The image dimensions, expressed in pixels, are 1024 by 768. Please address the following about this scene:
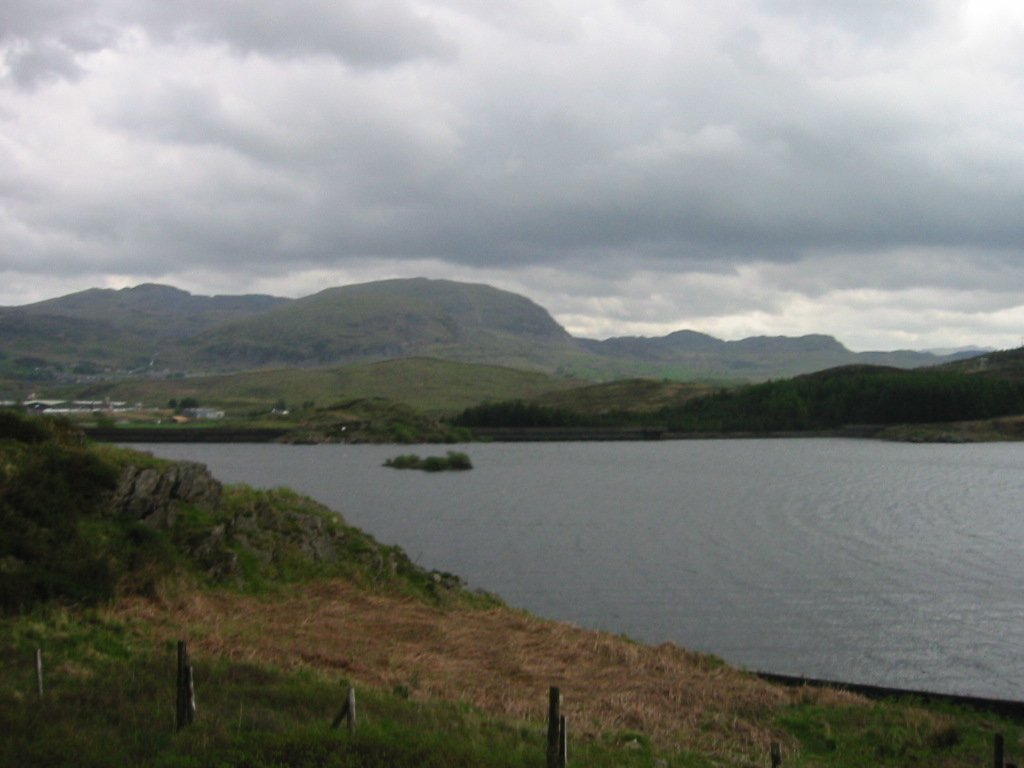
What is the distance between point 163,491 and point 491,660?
10.4m

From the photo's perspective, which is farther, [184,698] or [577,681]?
[577,681]

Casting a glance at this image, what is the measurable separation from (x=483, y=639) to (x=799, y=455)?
10769 centimetres

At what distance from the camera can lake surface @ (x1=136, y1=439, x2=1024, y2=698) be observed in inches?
1262

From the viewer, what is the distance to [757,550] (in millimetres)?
50562

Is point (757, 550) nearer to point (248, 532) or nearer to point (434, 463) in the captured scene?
point (248, 532)

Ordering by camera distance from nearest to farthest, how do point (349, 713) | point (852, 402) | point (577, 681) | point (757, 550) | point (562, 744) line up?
point (562, 744) < point (349, 713) < point (577, 681) < point (757, 550) < point (852, 402)

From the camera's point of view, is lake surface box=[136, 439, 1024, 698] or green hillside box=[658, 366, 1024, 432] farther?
green hillside box=[658, 366, 1024, 432]

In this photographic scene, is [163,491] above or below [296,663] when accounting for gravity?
above

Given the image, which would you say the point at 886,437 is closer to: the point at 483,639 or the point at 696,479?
the point at 696,479

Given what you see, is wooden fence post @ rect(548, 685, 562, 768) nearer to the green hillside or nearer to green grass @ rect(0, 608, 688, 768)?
green grass @ rect(0, 608, 688, 768)

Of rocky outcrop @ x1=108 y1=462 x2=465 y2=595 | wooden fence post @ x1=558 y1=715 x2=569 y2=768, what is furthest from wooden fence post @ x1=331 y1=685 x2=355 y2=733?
rocky outcrop @ x1=108 y1=462 x2=465 y2=595

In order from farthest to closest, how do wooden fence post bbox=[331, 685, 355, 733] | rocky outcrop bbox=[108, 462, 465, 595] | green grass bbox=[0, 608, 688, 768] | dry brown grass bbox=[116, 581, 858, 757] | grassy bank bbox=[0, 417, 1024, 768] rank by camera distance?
1. rocky outcrop bbox=[108, 462, 465, 595]
2. dry brown grass bbox=[116, 581, 858, 757]
3. grassy bank bbox=[0, 417, 1024, 768]
4. wooden fence post bbox=[331, 685, 355, 733]
5. green grass bbox=[0, 608, 688, 768]

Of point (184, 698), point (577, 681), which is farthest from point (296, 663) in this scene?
point (184, 698)

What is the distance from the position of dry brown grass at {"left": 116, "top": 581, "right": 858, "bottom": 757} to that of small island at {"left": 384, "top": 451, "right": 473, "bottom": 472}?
80.8m
